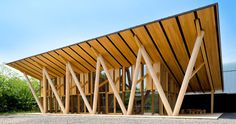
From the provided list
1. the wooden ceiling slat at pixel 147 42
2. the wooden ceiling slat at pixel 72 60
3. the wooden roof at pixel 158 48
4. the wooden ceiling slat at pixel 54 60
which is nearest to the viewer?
the wooden roof at pixel 158 48

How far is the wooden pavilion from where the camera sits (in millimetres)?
12344

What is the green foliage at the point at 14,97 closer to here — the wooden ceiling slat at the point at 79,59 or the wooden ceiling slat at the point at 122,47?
the wooden ceiling slat at the point at 79,59

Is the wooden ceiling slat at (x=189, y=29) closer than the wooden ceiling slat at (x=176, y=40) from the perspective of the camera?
Yes

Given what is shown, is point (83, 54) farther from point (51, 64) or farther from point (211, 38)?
point (211, 38)

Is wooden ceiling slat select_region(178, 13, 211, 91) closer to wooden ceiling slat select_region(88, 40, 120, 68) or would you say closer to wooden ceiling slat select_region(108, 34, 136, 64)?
wooden ceiling slat select_region(108, 34, 136, 64)

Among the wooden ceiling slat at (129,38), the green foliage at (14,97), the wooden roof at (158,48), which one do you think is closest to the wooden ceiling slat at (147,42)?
the wooden roof at (158,48)

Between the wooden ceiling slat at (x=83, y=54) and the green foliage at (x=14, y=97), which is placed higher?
the wooden ceiling slat at (x=83, y=54)

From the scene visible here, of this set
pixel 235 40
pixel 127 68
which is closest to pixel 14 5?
pixel 127 68

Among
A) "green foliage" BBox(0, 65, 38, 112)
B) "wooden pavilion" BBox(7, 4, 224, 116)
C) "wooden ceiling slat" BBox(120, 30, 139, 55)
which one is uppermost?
"wooden ceiling slat" BBox(120, 30, 139, 55)

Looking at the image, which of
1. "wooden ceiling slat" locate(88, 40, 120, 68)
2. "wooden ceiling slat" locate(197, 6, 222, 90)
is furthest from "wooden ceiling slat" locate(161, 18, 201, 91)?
"wooden ceiling slat" locate(88, 40, 120, 68)

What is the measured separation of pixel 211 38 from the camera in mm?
13297

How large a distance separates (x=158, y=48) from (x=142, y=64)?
3.20 meters

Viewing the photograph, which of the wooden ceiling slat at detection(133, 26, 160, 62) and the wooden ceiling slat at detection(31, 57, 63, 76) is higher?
the wooden ceiling slat at detection(133, 26, 160, 62)

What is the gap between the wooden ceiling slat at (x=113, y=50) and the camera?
15164mm
